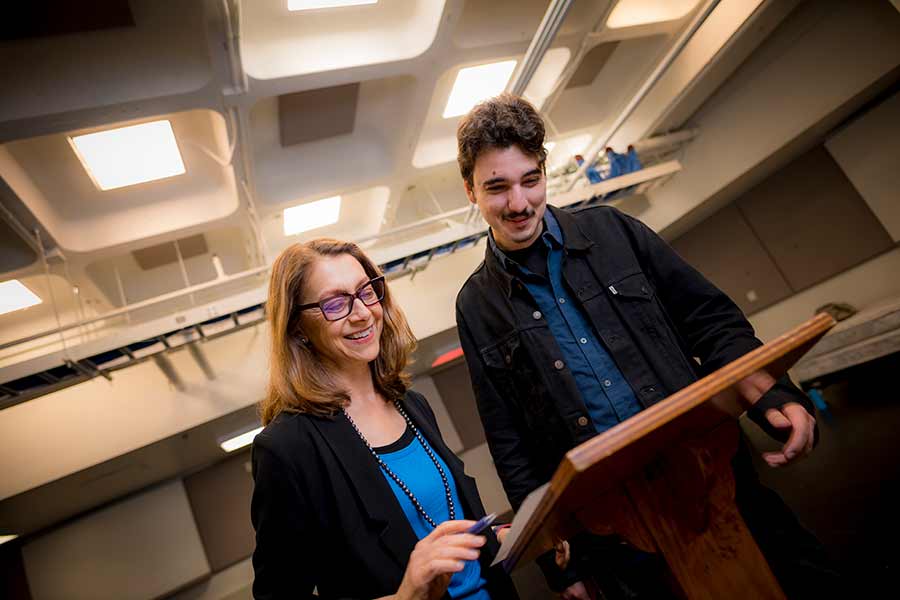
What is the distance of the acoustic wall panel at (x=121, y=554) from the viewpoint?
5.49m

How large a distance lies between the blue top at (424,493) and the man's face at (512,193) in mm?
715

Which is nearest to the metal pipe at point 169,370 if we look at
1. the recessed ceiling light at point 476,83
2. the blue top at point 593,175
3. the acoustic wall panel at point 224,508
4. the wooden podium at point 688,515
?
the acoustic wall panel at point 224,508

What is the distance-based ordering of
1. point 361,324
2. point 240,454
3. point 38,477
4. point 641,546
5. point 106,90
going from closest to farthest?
point 641,546, point 361,324, point 106,90, point 38,477, point 240,454

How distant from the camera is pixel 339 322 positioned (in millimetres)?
1228

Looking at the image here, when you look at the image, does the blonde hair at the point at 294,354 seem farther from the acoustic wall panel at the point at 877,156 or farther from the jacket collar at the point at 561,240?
the acoustic wall panel at the point at 877,156

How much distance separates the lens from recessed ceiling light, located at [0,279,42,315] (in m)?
4.24

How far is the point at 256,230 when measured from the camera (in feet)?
14.6

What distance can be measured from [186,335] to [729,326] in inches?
156

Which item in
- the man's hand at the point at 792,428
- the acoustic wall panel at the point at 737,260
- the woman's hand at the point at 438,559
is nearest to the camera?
the woman's hand at the point at 438,559

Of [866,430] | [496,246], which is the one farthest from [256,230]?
[866,430]

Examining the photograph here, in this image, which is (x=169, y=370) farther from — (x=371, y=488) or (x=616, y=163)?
(x=616, y=163)

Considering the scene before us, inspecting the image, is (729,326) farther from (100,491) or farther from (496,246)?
(100,491)

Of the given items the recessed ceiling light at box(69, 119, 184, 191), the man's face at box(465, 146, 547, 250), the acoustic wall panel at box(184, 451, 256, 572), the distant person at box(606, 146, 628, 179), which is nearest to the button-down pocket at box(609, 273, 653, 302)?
the man's face at box(465, 146, 547, 250)

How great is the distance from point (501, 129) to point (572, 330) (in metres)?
0.68
